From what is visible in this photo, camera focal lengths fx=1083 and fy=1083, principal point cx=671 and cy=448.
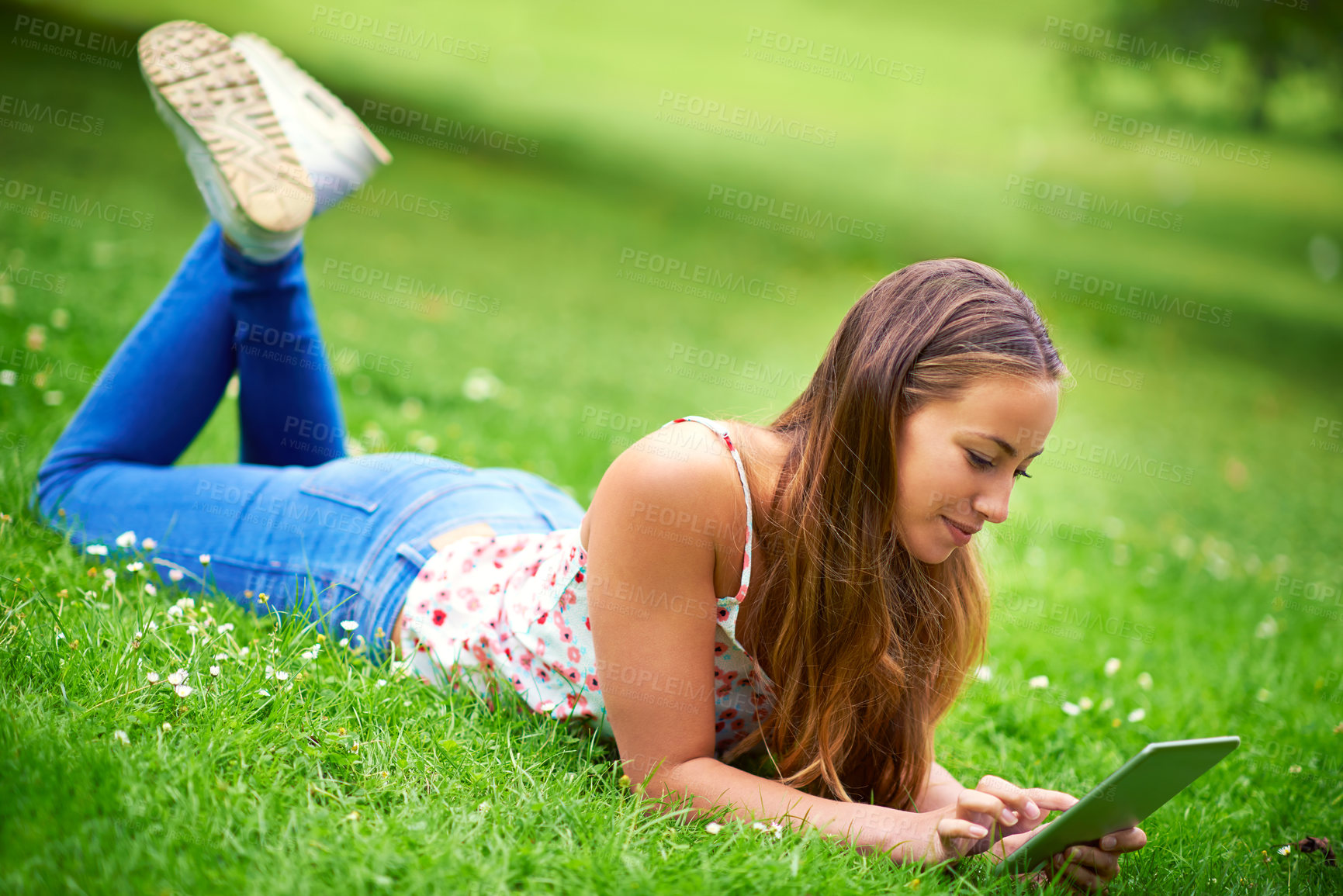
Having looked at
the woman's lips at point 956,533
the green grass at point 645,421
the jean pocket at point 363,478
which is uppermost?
the woman's lips at point 956,533

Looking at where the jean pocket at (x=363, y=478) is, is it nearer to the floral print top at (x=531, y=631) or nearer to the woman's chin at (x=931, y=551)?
the floral print top at (x=531, y=631)

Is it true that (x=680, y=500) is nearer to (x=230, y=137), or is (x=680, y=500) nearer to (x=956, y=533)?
(x=956, y=533)

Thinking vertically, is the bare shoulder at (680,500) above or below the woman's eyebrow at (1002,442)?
below

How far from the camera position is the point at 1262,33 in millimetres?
15805

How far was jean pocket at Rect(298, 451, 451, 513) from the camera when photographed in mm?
2895

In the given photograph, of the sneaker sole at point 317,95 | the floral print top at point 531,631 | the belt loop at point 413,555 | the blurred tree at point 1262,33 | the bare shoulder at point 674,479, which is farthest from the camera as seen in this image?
the blurred tree at point 1262,33

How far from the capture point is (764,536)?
224 cm

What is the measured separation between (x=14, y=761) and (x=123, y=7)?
1592 cm

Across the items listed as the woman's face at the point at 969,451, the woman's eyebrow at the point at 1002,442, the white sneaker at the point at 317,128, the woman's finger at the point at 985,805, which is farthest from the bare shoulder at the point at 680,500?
the white sneaker at the point at 317,128

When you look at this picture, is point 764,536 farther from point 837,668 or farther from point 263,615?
point 263,615

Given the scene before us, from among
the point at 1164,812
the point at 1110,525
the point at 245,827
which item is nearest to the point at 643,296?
the point at 1110,525

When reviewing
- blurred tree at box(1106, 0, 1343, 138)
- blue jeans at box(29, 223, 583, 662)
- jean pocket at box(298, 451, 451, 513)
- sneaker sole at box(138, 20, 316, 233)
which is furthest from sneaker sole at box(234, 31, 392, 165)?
blurred tree at box(1106, 0, 1343, 138)

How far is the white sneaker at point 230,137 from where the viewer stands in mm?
2996

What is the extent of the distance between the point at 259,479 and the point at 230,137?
0.99m
